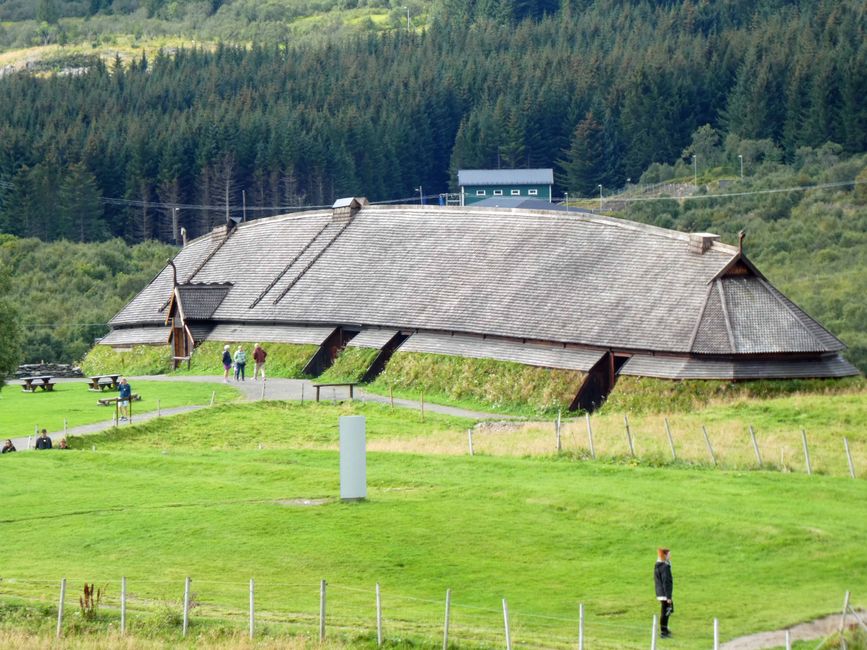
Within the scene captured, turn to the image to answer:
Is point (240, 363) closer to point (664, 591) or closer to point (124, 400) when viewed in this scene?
point (124, 400)

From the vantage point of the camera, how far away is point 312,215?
8281 cm

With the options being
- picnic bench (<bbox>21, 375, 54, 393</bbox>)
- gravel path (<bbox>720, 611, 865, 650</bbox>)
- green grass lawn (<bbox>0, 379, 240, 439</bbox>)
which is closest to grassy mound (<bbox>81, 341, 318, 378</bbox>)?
green grass lawn (<bbox>0, 379, 240, 439</bbox>)

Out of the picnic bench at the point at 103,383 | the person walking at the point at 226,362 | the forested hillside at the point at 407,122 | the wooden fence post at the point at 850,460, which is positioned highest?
the forested hillside at the point at 407,122

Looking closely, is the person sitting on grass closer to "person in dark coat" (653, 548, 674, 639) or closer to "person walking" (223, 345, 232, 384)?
"person walking" (223, 345, 232, 384)

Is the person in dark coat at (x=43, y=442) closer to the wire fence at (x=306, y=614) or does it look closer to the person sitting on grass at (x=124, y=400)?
the person sitting on grass at (x=124, y=400)

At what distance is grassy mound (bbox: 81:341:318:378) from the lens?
2800 inches

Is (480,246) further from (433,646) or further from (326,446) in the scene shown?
(433,646)

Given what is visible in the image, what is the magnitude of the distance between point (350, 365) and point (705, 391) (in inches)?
675

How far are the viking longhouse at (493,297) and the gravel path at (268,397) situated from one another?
9.12 ft

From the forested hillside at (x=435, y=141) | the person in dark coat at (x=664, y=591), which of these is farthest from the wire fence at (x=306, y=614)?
the forested hillside at (x=435, y=141)

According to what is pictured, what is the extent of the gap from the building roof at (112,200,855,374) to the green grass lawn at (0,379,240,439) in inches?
290

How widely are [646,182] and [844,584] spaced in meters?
98.5

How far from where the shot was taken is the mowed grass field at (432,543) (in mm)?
32250

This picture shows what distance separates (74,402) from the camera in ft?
210
